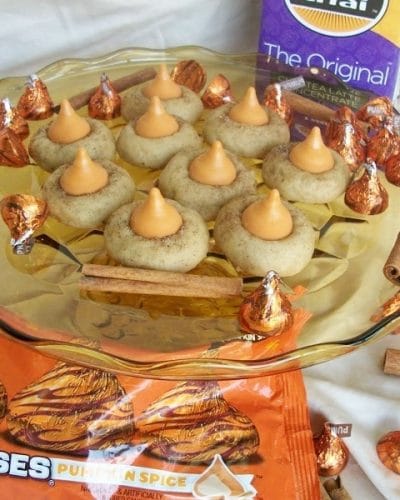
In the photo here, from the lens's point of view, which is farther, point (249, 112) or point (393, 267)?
point (249, 112)

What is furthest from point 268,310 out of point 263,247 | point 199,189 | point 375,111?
point 375,111

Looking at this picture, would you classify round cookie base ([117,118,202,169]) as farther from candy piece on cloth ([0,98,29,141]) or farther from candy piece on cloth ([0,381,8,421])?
candy piece on cloth ([0,381,8,421])

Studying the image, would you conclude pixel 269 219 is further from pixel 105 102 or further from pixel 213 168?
pixel 105 102

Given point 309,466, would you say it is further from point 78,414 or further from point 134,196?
point 134,196

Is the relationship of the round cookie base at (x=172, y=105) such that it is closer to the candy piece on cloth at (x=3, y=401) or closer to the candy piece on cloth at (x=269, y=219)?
the candy piece on cloth at (x=269, y=219)

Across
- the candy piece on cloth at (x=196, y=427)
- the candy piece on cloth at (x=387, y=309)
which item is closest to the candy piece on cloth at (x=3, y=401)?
the candy piece on cloth at (x=196, y=427)

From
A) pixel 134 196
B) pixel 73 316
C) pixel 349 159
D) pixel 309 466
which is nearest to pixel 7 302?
pixel 73 316

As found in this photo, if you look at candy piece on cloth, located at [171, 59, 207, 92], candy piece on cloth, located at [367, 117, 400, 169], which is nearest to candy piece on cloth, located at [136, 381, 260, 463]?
candy piece on cloth, located at [367, 117, 400, 169]
